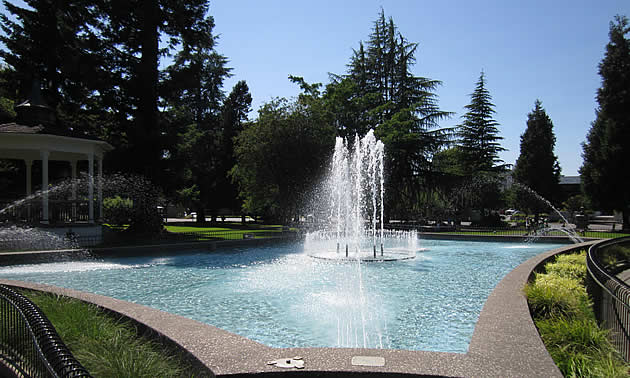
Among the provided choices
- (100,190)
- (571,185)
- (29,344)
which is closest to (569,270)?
(29,344)

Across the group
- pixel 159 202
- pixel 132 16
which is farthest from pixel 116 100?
pixel 159 202

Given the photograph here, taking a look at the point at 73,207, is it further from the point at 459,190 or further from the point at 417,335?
the point at 459,190

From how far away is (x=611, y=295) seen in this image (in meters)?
6.66

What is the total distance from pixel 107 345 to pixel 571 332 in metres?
5.70

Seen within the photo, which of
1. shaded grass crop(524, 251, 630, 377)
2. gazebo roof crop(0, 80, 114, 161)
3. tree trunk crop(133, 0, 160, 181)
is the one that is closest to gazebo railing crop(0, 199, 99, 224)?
gazebo roof crop(0, 80, 114, 161)

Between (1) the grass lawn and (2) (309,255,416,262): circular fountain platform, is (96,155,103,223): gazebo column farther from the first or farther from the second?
(1) the grass lawn

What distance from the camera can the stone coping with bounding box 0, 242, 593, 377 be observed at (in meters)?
4.02

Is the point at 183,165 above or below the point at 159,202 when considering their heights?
above

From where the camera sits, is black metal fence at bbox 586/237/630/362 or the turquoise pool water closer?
black metal fence at bbox 586/237/630/362

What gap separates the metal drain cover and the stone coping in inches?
1.6

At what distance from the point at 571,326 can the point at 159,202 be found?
26765 mm

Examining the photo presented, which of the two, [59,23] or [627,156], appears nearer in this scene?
[59,23]

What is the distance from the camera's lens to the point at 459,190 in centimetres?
4019

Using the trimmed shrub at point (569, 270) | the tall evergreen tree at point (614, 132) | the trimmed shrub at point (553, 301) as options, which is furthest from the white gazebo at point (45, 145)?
the tall evergreen tree at point (614, 132)
